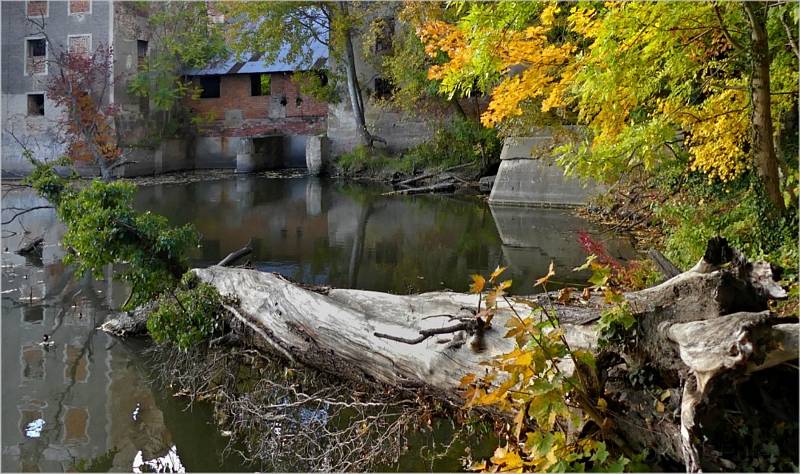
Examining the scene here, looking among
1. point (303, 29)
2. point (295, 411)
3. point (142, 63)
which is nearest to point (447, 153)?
point (303, 29)

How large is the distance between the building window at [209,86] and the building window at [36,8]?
25.0ft

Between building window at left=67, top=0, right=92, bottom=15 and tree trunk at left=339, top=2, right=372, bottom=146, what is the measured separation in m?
11.0

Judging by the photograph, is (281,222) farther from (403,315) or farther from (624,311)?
(624,311)

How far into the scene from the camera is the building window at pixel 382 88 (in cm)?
2920

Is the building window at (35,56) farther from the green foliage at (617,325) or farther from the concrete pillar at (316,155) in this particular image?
the green foliage at (617,325)

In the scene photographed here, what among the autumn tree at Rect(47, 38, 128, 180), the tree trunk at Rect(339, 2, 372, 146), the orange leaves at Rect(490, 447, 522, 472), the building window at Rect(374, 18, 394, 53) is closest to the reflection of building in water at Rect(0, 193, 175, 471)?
the orange leaves at Rect(490, 447, 522, 472)

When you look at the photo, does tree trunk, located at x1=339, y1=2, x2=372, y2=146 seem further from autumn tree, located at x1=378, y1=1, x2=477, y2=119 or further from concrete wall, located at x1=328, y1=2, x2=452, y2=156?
autumn tree, located at x1=378, y1=1, x2=477, y2=119

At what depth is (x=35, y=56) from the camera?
29812 millimetres

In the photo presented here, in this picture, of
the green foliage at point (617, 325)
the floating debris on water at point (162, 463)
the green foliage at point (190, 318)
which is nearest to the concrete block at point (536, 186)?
the green foliage at point (190, 318)

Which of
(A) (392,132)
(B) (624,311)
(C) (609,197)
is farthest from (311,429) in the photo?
(A) (392,132)

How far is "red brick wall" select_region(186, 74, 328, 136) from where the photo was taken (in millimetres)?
33688

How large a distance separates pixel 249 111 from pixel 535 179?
19.8 m

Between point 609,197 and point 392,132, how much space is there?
15090mm

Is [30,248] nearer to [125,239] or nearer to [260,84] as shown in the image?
[125,239]
